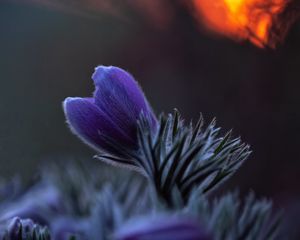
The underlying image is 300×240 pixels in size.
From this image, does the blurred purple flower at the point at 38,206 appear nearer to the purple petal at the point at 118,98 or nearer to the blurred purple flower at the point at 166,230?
the purple petal at the point at 118,98

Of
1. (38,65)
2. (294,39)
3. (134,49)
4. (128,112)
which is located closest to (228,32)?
(294,39)

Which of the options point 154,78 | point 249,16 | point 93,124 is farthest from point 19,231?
point 154,78

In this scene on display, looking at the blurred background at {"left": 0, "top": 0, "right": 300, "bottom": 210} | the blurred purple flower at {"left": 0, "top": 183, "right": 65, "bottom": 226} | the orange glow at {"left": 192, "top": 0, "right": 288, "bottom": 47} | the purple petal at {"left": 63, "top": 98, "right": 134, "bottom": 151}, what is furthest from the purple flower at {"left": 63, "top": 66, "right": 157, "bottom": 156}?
the orange glow at {"left": 192, "top": 0, "right": 288, "bottom": 47}

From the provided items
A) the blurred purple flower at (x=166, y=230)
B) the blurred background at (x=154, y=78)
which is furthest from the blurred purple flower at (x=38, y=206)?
the blurred purple flower at (x=166, y=230)

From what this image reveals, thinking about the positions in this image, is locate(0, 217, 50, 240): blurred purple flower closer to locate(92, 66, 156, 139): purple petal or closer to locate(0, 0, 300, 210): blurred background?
locate(92, 66, 156, 139): purple petal

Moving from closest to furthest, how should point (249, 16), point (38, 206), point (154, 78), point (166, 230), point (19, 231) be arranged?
point (166, 230) < point (19, 231) < point (38, 206) < point (249, 16) < point (154, 78)

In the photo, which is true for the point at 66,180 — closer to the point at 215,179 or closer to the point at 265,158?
the point at 215,179

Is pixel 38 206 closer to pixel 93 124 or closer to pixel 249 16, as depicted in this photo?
pixel 93 124
